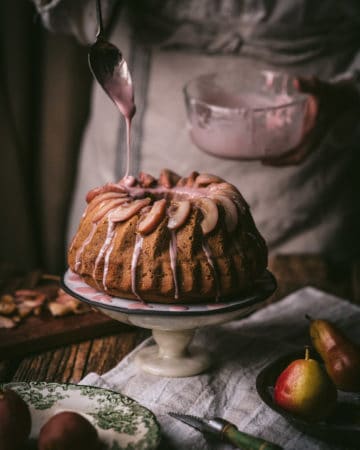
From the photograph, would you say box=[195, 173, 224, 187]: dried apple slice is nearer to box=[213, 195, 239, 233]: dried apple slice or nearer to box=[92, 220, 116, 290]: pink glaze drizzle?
box=[213, 195, 239, 233]: dried apple slice

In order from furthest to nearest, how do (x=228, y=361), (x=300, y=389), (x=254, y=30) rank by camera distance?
(x=254, y=30) → (x=228, y=361) → (x=300, y=389)

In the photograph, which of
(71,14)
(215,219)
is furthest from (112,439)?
(71,14)

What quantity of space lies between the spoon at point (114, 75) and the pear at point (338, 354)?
568 mm

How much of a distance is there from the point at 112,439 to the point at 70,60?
1.86 m

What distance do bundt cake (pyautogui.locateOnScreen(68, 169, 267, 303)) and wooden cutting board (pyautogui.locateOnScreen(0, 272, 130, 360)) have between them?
0.68 ft

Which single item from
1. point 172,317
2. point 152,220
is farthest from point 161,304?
point 152,220

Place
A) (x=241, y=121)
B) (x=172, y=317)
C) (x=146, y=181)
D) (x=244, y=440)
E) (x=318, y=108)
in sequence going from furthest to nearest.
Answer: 1. (x=318, y=108)
2. (x=241, y=121)
3. (x=146, y=181)
4. (x=172, y=317)
5. (x=244, y=440)

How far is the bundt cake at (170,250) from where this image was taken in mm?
1214

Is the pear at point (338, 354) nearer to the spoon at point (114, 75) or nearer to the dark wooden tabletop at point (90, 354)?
the dark wooden tabletop at point (90, 354)

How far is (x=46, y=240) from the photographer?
2.75 m

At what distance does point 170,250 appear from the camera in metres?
1.22

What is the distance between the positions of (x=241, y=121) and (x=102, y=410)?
0.81m

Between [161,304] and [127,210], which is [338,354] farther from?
[127,210]

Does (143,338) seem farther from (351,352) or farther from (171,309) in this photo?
(351,352)
